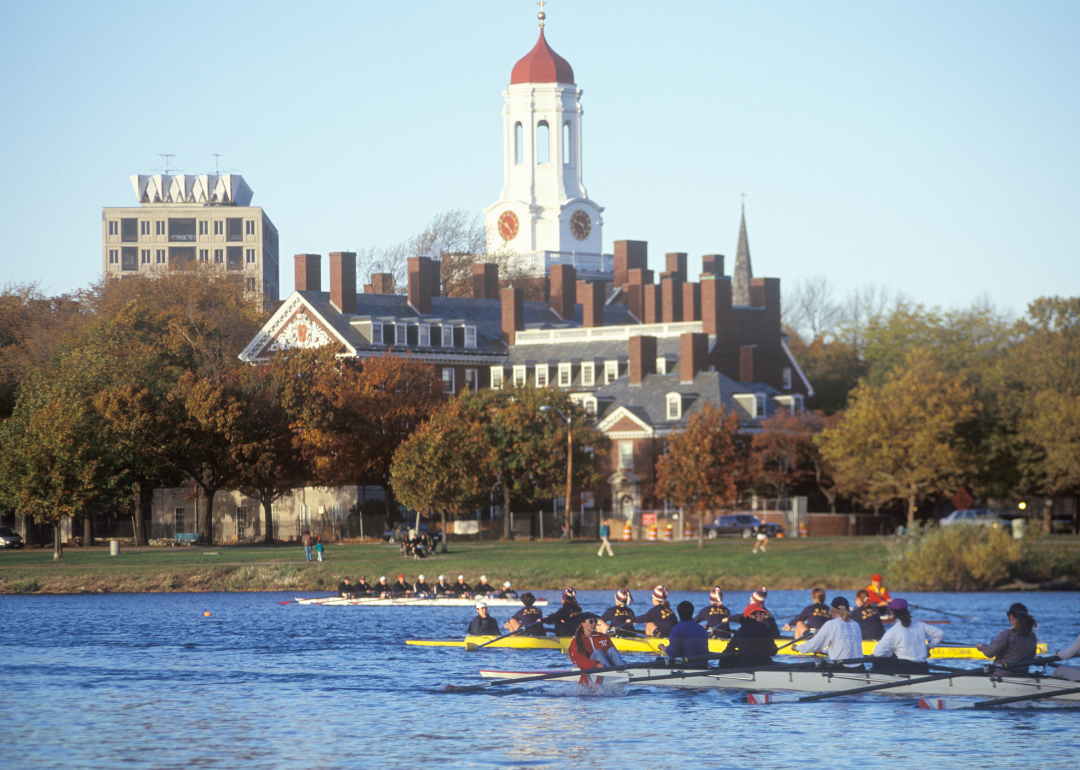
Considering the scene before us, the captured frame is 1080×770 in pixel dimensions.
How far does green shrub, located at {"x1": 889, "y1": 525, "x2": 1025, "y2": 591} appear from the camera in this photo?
56.7 metres

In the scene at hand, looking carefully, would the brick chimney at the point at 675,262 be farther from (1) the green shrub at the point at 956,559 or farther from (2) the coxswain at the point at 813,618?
(2) the coxswain at the point at 813,618

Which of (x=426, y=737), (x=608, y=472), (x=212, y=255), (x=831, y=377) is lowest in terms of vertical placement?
(x=426, y=737)

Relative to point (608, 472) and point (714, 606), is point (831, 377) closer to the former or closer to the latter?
point (608, 472)

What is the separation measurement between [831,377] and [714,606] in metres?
69.4

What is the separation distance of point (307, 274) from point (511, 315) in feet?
48.0

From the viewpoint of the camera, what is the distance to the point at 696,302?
338 ft

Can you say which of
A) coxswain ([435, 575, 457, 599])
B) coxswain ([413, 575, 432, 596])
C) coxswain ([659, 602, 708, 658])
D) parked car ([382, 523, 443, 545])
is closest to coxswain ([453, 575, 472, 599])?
coxswain ([435, 575, 457, 599])

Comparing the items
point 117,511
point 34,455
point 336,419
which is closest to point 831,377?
point 336,419

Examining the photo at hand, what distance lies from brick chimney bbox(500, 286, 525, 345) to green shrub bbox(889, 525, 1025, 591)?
52.5 m

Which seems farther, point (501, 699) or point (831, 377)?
point (831, 377)

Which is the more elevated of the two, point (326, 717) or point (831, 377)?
point (831, 377)

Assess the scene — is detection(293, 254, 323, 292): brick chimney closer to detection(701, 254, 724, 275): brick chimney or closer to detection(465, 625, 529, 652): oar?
detection(701, 254, 724, 275): brick chimney

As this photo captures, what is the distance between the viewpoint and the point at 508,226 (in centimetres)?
13400

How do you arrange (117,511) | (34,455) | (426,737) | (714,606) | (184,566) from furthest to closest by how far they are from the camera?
(117,511) < (34,455) < (184,566) < (714,606) < (426,737)
